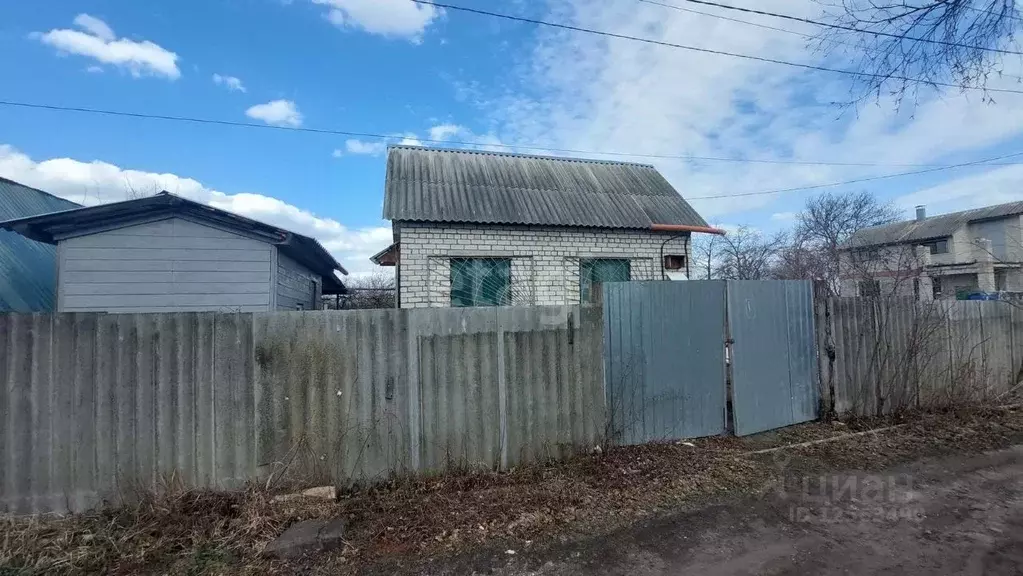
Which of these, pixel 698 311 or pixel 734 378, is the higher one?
pixel 698 311

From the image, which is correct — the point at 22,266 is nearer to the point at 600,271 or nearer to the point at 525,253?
the point at 525,253

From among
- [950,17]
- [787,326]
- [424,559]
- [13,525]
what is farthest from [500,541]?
[950,17]

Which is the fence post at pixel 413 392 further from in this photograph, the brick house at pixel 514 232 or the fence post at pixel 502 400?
the brick house at pixel 514 232

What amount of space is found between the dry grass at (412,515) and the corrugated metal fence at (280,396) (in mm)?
220

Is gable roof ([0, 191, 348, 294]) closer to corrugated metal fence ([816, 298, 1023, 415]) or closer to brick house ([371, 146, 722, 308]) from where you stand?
brick house ([371, 146, 722, 308])

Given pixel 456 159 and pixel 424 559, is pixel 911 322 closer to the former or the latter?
pixel 424 559

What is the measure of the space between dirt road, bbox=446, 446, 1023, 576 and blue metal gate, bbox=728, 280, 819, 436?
1210 millimetres

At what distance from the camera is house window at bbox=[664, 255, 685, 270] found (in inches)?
348

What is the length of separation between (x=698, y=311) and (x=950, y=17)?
3411mm

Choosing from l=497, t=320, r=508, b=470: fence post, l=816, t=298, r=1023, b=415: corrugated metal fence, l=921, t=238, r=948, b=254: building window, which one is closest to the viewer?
l=497, t=320, r=508, b=470: fence post

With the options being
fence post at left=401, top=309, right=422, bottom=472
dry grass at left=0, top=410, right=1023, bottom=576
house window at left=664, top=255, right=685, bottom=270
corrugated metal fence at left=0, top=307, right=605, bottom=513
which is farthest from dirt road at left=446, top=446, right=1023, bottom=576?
house window at left=664, top=255, right=685, bottom=270

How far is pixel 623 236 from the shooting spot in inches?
335

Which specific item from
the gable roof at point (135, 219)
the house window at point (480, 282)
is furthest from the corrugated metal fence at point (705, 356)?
the gable roof at point (135, 219)

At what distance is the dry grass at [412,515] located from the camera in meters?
2.83
